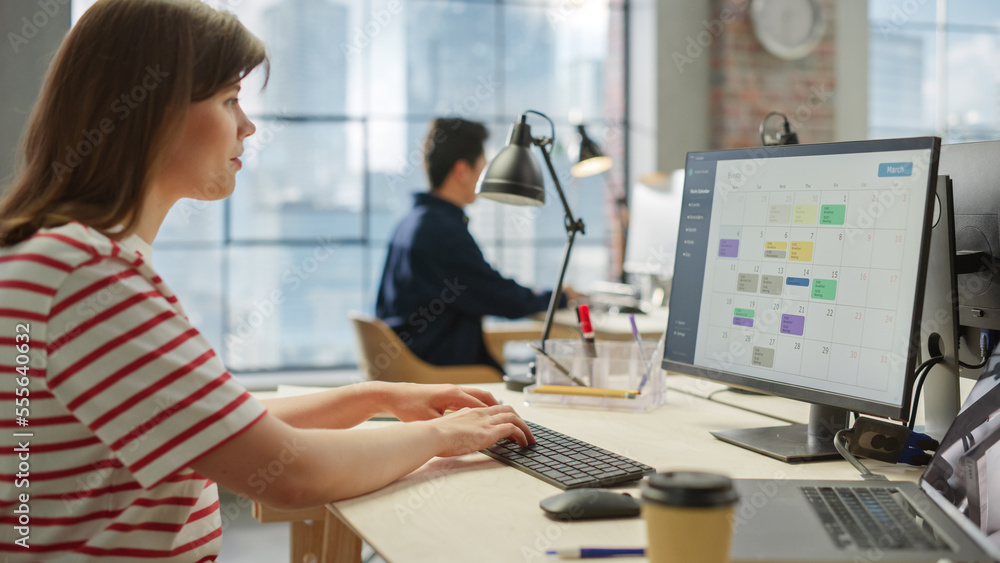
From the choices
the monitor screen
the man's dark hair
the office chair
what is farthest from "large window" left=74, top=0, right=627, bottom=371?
the monitor screen

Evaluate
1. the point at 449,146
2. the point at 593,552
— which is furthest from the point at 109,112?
the point at 449,146

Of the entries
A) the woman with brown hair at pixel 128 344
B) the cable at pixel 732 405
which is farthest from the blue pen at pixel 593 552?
the cable at pixel 732 405

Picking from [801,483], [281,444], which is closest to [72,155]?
[281,444]

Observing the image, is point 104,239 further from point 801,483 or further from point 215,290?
point 215,290

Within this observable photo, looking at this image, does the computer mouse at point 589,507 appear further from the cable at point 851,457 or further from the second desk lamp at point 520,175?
the second desk lamp at point 520,175

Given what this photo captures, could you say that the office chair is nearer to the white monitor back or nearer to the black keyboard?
the white monitor back

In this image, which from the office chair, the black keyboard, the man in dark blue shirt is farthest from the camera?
the man in dark blue shirt

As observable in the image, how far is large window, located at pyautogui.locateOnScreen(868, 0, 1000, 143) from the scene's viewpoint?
4.82 m

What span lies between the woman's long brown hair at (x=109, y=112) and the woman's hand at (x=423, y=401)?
1.54 ft

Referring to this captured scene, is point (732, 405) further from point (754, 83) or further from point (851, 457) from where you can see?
point (754, 83)

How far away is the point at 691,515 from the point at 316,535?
109 centimetres

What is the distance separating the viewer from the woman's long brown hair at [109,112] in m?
0.87

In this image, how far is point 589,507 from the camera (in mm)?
830

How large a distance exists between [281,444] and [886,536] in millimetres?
577
